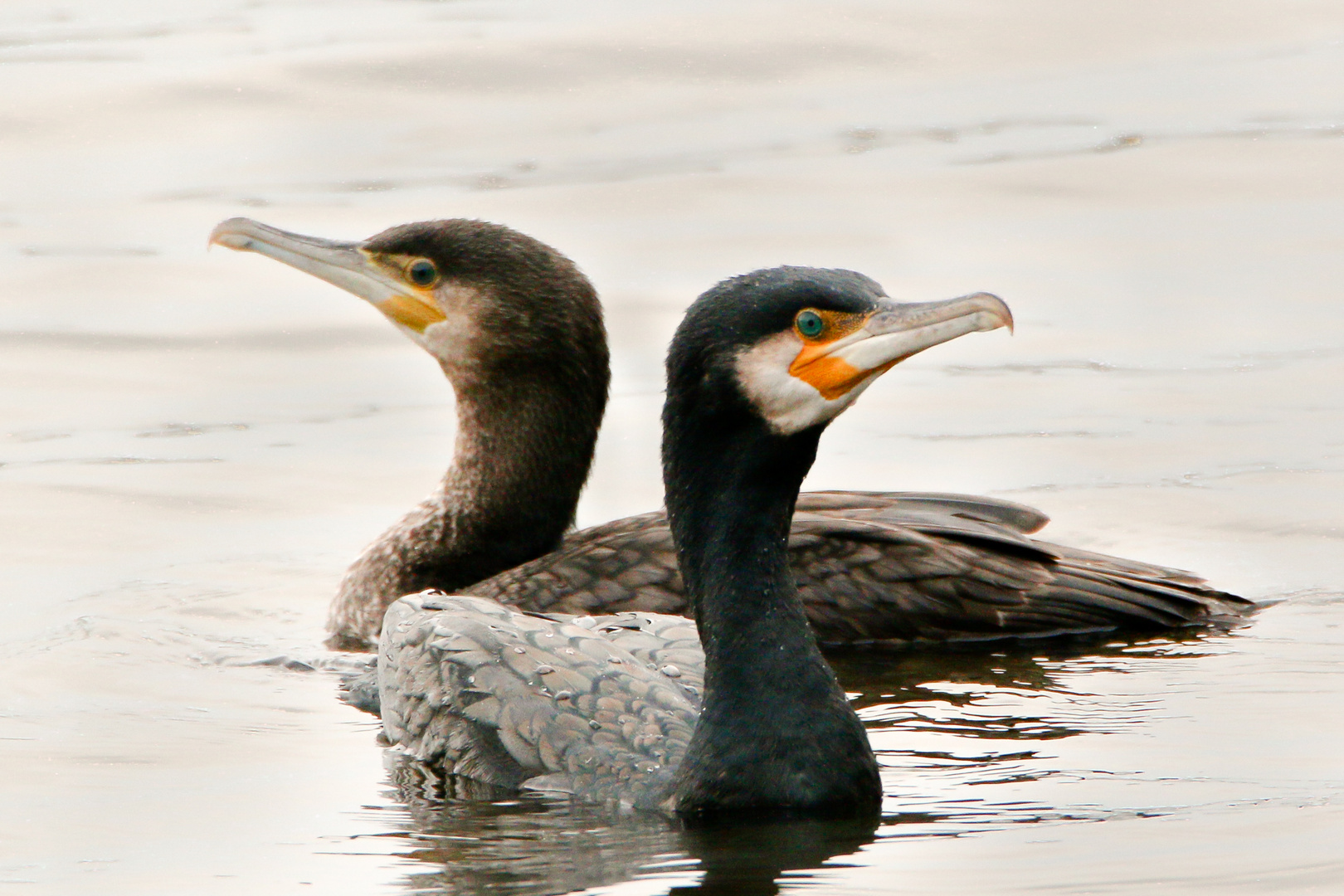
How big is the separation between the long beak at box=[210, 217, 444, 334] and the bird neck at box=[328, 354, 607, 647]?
11.2 inches

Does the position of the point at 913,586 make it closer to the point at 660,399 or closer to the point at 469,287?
the point at 469,287

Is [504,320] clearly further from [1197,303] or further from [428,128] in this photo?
[428,128]

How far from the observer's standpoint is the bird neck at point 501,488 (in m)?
7.89

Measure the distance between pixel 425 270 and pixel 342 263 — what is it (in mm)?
300

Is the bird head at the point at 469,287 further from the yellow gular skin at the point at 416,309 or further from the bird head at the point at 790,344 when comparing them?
the bird head at the point at 790,344

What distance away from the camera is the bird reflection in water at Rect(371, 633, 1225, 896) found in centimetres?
506

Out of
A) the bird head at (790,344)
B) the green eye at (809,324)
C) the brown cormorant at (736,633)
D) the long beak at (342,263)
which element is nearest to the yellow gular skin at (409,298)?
the long beak at (342,263)

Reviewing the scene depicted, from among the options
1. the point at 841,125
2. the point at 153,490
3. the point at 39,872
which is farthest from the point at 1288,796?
the point at 841,125

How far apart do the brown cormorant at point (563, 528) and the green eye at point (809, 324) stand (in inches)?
81.1

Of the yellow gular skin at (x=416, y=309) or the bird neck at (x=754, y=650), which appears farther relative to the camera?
the yellow gular skin at (x=416, y=309)

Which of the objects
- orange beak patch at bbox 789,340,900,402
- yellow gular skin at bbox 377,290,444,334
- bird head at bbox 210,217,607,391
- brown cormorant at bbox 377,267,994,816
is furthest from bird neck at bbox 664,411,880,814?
yellow gular skin at bbox 377,290,444,334

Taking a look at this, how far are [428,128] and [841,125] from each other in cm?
267

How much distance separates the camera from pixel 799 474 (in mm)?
5512

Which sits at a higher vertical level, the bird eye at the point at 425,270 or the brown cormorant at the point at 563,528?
the bird eye at the point at 425,270
